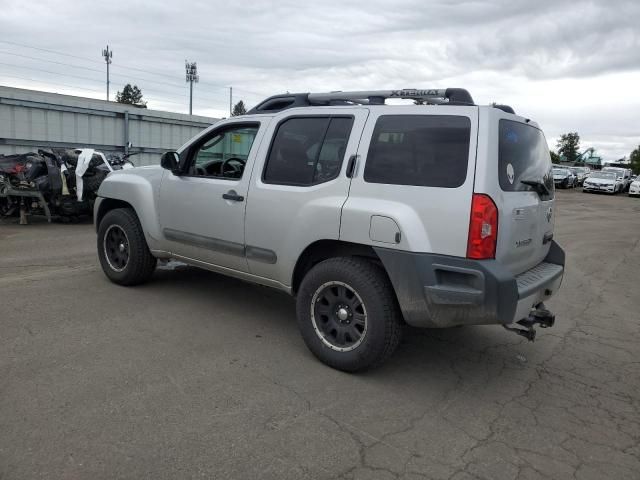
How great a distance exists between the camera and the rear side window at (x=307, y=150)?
402 centimetres

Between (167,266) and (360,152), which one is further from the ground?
(360,152)

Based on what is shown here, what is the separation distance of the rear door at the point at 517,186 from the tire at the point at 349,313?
32.8 inches

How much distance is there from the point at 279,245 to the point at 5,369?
2.12 meters

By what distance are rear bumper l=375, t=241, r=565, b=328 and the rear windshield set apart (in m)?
0.62

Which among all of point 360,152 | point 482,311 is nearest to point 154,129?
point 360,152

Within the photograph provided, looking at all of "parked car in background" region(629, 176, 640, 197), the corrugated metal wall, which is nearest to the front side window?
the corrugated metal wall

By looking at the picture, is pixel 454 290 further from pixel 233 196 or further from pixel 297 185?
pixel 233 196

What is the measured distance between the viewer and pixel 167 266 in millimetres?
6801

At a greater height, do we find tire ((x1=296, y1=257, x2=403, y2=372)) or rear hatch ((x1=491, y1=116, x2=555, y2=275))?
rear hatch ((x1=491, y1=116, x2=555, y2=275))

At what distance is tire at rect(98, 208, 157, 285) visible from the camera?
5.52 metres

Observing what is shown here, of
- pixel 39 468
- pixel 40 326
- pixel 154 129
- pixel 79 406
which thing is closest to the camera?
pixel 39 468

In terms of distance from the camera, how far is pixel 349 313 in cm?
386

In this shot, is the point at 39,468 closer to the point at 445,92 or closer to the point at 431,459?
the point at 431,459

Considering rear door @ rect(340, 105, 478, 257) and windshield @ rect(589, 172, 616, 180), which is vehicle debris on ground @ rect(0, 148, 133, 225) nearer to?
rear door @ rect(340, 105, 478, 257)
